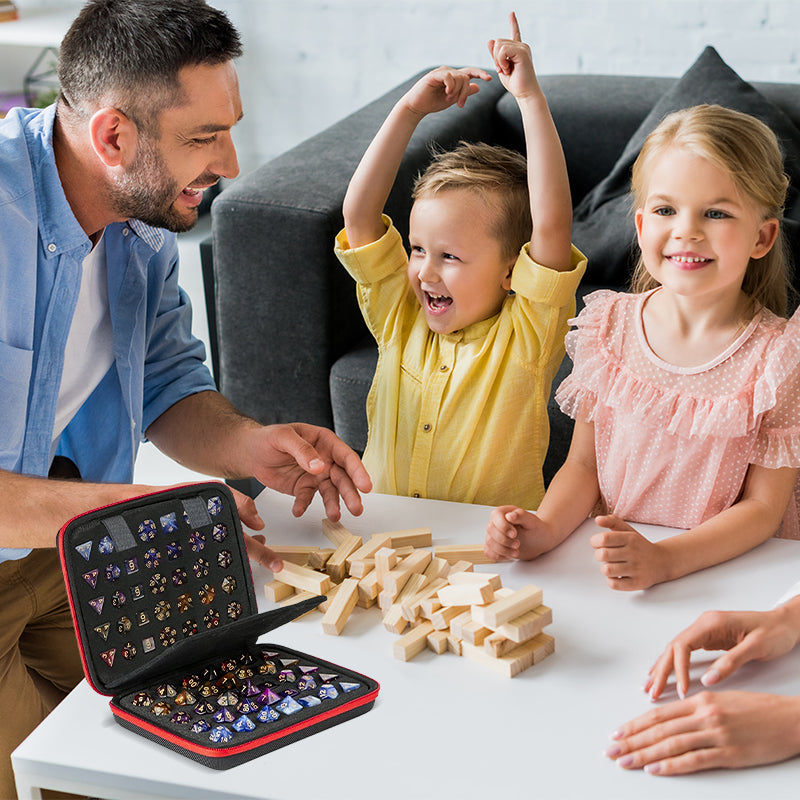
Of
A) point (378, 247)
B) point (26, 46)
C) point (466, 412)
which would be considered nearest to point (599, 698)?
point (466, 412)

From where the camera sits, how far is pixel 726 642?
1.00m

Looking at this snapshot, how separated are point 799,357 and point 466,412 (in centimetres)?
49

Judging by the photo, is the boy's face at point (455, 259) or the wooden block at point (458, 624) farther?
the boy's face at point (455, 259)

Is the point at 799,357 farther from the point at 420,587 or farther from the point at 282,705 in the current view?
the point at 282,705

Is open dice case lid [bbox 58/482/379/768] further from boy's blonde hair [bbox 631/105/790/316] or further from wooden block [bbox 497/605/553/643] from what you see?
boy's blonde hair [bbox 631/105/790/316]

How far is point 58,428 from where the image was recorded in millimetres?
1567

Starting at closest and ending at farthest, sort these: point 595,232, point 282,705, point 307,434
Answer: point 282,705 < point 307,434 < point 595,232

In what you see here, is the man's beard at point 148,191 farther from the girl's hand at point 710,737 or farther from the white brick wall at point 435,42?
the white brick wall at point 435,42

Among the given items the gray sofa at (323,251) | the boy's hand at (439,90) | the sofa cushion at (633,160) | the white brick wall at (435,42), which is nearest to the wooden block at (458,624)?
the boy's hand at (439,90)

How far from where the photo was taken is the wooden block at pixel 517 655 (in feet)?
3.23

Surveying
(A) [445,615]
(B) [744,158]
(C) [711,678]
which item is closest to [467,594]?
(A) [445,615]

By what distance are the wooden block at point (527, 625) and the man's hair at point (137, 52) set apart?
0.84 meters

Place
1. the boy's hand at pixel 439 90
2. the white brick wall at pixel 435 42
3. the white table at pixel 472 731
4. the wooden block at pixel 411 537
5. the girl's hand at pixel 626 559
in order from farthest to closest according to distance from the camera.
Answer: the white brick wall at pixel 435 42 < the boy's hand at pixel 439 90 < the wooden block at pixel 411 537 < the girl's hand at pixel 626 559 < the white table at pixel 472 731

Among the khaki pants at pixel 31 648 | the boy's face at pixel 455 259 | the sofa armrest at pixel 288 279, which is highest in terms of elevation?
the boy's face at pixel 455 259
